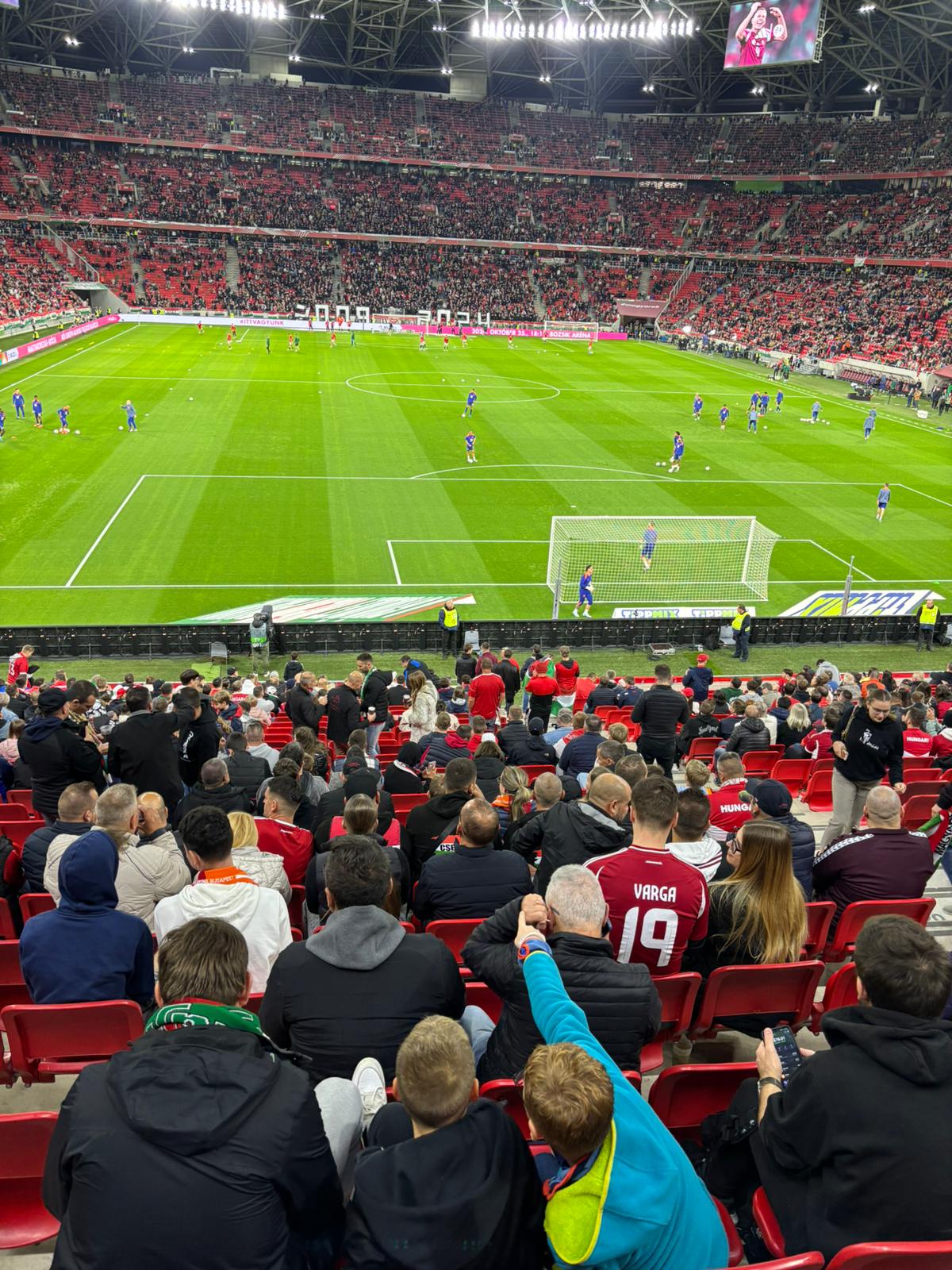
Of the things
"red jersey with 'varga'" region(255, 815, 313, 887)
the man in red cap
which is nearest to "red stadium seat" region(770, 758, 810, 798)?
the man in red cap

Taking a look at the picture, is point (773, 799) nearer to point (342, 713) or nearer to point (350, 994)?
point (350, 994)

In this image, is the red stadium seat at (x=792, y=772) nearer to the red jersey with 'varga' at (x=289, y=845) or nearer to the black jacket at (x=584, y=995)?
the red jersey with 'varga' at (x=289, y=845)

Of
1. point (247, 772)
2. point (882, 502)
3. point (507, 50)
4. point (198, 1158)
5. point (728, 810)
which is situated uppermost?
point (507, 50)

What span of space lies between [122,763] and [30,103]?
102504 millimetres

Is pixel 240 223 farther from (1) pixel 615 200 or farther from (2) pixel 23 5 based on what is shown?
(1) pixel 615 200

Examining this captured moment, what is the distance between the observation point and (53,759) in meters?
→ 8.89

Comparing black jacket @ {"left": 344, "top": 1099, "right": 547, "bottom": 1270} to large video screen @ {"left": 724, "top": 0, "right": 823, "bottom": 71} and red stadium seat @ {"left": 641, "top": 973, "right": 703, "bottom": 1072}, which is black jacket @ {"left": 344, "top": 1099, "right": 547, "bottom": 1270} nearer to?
red stadium seat @ {"left": 641, "top": 973, "right": 703, "bottom": 1072}

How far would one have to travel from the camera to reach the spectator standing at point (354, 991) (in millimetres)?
4254

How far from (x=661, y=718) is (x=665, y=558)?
17488mm

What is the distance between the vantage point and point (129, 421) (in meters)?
40.2

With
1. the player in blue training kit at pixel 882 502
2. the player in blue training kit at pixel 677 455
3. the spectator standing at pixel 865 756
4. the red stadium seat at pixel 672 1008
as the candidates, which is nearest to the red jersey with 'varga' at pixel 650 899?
the red stadium seat at pixel 672 1008

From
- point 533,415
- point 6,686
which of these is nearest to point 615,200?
point 533,415

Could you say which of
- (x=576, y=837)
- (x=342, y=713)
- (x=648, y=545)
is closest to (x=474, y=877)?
(x=576, y=837)

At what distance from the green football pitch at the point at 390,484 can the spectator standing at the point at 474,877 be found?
61.0ft
